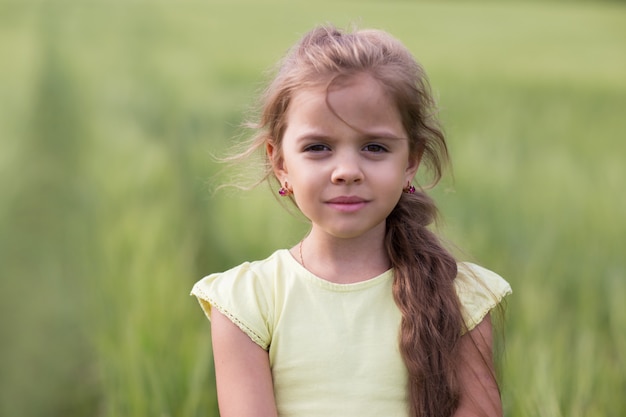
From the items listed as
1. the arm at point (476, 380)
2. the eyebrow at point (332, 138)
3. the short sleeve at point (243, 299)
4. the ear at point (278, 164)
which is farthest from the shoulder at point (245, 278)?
the arm at point (476, 380)

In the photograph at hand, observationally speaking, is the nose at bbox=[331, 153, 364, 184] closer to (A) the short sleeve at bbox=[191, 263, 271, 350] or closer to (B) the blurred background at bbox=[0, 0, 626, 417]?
(A) the short sleeve at bbox=[191, 263, 271, 350]

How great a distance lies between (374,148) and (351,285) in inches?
9.6

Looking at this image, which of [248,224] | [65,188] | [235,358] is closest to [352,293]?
[235,358]

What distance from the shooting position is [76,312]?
348 centimetres

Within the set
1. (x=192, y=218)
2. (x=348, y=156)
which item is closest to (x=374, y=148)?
(x=348, y=156)

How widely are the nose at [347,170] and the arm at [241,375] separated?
0.33 metres

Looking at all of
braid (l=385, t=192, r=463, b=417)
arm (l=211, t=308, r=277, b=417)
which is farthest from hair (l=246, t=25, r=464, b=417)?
arm (l=211, t=308, r=277, b=417)

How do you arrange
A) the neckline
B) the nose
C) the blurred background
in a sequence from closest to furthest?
the nose → the neckline → the blurred background

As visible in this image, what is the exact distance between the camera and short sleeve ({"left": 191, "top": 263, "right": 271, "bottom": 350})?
2.14 metres

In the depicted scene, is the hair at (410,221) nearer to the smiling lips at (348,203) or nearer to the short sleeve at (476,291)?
the short sleeve at (476,291)

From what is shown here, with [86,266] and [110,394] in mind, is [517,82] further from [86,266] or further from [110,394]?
[110,394]

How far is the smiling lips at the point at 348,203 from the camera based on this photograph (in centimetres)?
208

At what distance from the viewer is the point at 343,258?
220cm

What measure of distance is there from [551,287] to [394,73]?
158 centimetres
